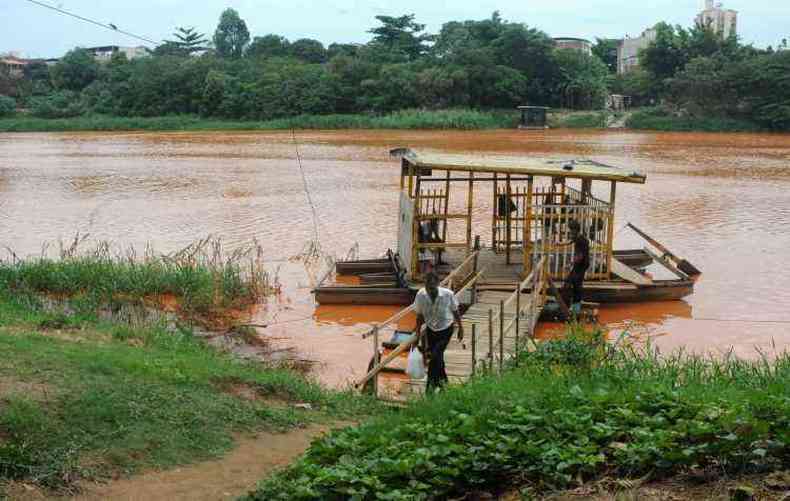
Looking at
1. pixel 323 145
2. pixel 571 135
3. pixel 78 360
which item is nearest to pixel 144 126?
pixel 323 145

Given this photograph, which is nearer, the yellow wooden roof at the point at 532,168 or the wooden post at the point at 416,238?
the yellow wooden roof at the point at 532,168

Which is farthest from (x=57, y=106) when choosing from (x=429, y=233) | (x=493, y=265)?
(x=493, y=265)

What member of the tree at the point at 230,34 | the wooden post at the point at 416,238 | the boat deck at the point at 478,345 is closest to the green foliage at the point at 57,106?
the tree at the point at 230,34

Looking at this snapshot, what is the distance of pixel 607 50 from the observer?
103m

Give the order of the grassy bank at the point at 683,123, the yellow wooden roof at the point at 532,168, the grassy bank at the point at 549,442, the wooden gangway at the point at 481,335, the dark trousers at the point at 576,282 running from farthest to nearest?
1. the grassy bank at the point at 683,123
2. the yellow wooden roof at the point at 532,168
3. the dark trousers at the point at 576,282
4. the wooden gangway at the point at 481,335
5. the grassy bank at the point at 549,442

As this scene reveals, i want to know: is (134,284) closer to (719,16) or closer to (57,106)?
(57,106)

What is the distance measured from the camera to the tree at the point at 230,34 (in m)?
109

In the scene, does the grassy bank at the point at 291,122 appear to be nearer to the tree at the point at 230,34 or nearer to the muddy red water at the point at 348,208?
the muddy red water at the point at 348,208

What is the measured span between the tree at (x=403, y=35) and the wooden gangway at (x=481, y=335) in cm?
6959

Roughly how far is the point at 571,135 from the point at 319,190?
29.1m

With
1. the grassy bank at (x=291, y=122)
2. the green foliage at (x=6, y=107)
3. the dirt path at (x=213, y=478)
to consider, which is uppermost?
the green foliage at (x=6, y=107)

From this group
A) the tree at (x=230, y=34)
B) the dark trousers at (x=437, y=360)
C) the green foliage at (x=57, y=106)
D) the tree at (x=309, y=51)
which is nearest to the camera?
the dark trousers at (x=437, y=360)

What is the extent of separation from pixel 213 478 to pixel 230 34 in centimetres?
10983

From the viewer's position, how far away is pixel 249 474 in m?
6.02
